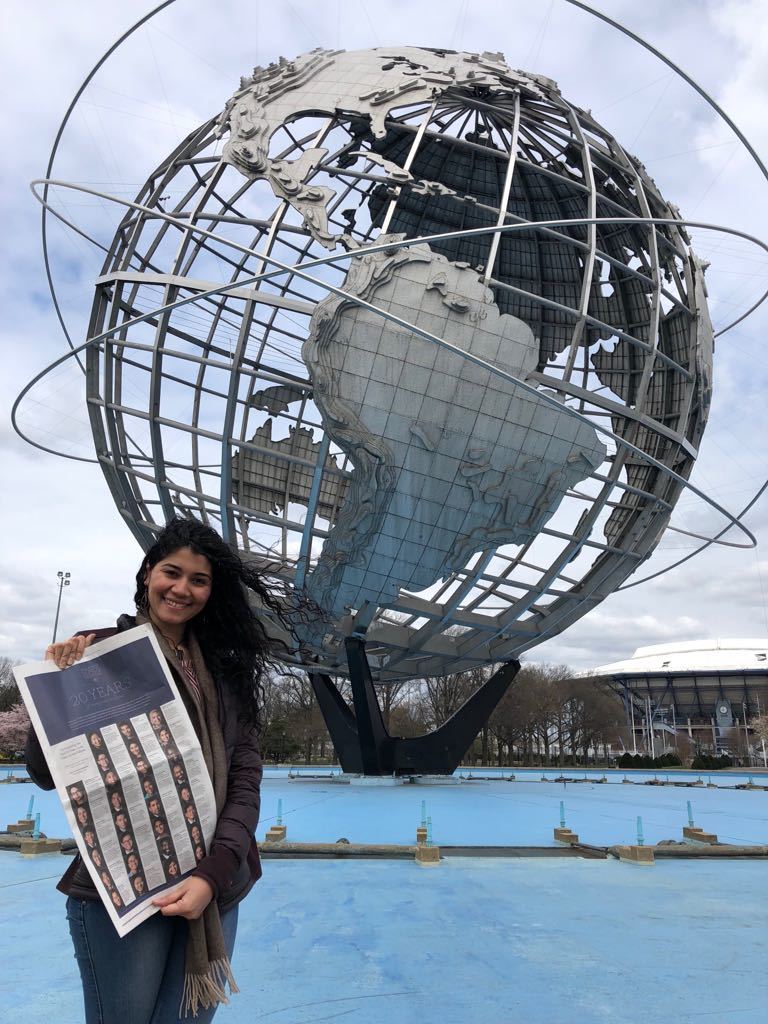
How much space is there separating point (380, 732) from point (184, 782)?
12623 mm

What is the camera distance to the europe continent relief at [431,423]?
932 cm

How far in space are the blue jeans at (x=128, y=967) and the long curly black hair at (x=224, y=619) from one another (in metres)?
0.64

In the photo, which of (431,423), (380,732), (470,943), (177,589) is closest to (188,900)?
(177,589)

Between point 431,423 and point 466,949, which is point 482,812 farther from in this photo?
point 466,949

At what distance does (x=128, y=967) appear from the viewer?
180 cm

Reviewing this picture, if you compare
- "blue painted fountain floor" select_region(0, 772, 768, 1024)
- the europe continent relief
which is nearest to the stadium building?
the europe continent relief

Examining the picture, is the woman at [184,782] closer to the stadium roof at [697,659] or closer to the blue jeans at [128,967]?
the blue jeans at [128,967]

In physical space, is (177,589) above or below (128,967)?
above

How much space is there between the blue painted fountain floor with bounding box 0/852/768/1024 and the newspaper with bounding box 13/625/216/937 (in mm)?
2522

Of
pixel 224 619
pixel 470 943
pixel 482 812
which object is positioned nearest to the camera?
pixel 224 619

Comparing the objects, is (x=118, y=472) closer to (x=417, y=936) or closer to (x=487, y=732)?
(x=417, y=936)

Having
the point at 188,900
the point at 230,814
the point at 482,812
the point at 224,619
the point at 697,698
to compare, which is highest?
the point at 697,698

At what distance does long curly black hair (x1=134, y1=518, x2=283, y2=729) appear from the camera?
2334 mm

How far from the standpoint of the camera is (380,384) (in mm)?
9383
